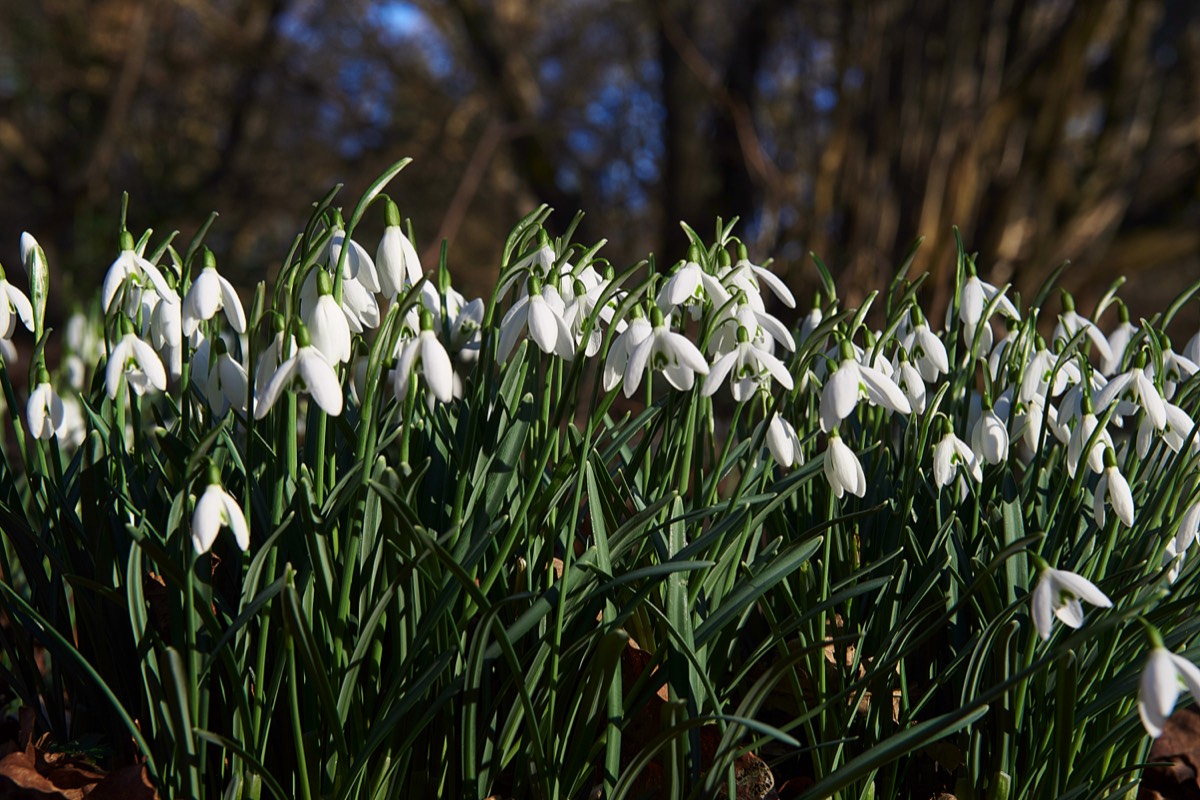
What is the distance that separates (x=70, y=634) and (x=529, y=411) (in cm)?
72

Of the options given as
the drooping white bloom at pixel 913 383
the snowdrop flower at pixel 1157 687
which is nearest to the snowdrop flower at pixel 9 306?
the drooping white bloom at pixel 913 383

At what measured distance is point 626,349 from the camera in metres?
1.34

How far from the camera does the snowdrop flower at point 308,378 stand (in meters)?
1.12

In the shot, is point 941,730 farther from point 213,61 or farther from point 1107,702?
point 213,61

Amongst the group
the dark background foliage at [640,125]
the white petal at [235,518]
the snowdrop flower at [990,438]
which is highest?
the snowdrop flower at [990,438]

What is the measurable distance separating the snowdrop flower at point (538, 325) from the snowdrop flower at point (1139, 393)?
723 mm

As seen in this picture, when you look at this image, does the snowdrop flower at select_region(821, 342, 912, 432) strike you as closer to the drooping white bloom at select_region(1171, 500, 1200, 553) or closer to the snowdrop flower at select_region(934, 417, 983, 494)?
the snowdrop flower at select_region(934, 417, 983, 494)

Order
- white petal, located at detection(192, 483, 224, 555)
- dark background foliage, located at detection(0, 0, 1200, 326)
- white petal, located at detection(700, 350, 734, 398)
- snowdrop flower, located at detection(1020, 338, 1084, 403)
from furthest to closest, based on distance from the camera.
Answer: dark background foliage, located at detection(0, 0, 1200, 326), snowdrop flower, located at detection(1020, 338, 1084, 403), white petal, located at detection(700, 350, 734, 398), white petal, located at detection(192, 483, 224, 555)

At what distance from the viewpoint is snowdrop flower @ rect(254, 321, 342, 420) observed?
1118mm

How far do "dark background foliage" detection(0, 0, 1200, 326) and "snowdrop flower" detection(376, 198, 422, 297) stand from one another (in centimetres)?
178

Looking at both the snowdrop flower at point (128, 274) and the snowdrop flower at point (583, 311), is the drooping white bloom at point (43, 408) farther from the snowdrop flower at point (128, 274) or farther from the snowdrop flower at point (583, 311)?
the snowdrop flower at point (583, 311)

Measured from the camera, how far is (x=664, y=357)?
129cm

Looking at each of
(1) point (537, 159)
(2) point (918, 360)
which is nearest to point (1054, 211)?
(1) point (537, 159)

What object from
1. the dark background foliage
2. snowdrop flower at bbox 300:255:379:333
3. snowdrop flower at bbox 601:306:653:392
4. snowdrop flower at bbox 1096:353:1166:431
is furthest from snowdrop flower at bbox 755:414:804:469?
the dark background foliage
